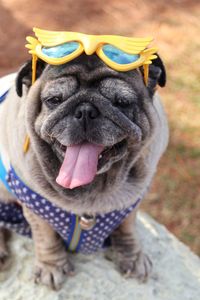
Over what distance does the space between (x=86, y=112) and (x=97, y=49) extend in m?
0.21

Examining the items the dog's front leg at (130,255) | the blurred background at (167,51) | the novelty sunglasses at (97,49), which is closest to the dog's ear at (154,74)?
the novelty sunglasses at (97,49)

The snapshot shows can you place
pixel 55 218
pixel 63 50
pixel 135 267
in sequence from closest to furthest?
pixel 63 50 < pixel 55 218 < pixel 135 267

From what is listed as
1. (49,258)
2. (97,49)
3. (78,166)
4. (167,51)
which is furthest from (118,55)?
(167,51)

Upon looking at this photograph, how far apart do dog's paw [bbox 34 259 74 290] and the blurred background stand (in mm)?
1196

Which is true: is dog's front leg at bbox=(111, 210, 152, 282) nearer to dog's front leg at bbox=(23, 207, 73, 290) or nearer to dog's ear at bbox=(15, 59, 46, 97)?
dog's front leg at bbox=(23, 207, 73, 290)

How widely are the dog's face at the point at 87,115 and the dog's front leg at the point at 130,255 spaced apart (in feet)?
1.91

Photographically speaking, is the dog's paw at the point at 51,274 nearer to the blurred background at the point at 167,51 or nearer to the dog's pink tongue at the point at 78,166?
the dog's pink tongue at the point at 78,166

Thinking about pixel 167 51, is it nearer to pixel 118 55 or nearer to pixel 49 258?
pixel 49 258

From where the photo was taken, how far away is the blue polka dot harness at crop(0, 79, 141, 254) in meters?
1.98

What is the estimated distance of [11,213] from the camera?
7.63 feet

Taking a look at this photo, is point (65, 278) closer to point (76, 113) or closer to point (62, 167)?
point (62, 167)

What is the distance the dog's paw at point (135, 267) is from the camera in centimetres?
234

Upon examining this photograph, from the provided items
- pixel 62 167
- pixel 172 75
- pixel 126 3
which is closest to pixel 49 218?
pixel 62 167

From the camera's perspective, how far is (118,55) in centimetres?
168
